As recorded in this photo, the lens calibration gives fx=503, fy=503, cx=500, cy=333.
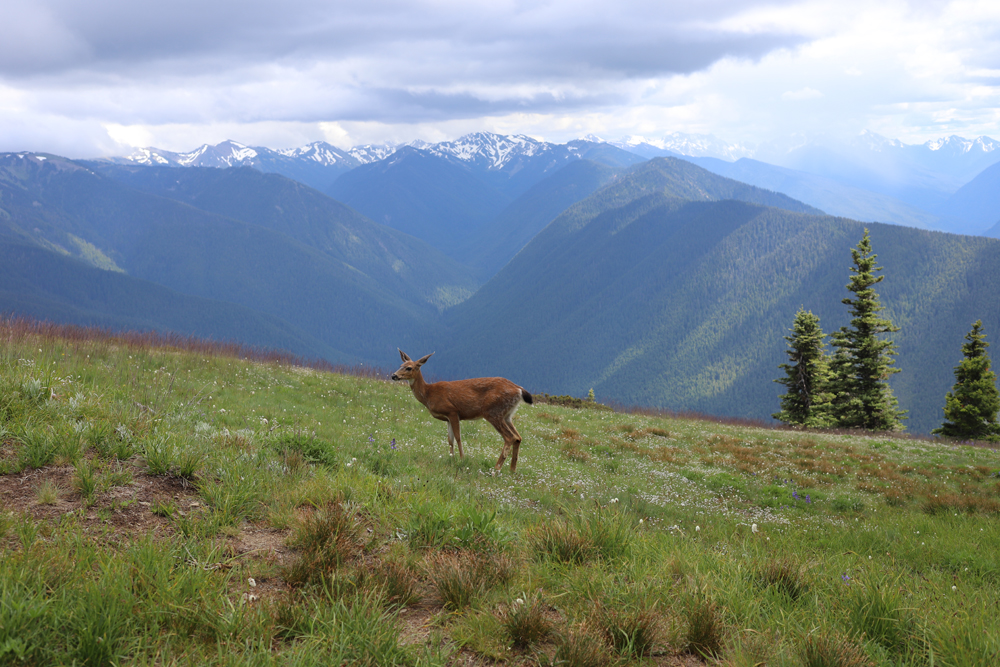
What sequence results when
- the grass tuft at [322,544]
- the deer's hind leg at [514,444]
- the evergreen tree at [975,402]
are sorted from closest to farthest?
the grass tuft at [322,544]
the deer's hind leg at [514,444]
the evergreen tree at [975,402]

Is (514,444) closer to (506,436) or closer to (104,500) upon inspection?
(506,436)

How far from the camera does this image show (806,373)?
143 ft

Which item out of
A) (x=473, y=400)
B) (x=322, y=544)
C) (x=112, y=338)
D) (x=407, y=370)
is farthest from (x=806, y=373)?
(x=112, y=338)

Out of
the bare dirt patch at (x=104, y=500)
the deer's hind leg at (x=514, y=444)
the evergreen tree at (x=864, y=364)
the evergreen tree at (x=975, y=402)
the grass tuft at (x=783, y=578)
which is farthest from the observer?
the evergreen tree at (x=864, y=364)

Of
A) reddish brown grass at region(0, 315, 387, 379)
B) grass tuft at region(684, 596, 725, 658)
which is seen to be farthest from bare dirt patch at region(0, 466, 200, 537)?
reddish brown grass at region(0, 315, 387, 379)

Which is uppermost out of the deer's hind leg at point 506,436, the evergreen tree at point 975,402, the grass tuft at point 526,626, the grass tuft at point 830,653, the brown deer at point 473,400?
the grass tuft at point 830,653

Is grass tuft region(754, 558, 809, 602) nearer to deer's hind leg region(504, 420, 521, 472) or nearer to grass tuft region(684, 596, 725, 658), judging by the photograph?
grass tuft region(684, 596, 725, 658)

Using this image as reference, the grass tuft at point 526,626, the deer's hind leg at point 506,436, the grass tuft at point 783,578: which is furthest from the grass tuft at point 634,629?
the deer's hind leg at point 506,436

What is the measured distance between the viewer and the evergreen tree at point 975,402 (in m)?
36.3

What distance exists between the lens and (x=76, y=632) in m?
3.14

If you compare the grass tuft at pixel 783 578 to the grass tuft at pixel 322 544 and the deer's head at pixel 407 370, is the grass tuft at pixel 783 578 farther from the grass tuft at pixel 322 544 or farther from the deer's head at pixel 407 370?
the deer's head at pixel 407 370

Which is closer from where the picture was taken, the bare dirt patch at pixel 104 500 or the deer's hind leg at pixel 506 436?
the bare dirt patch at pixel 104 500

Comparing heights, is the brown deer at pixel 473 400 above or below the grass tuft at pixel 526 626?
below

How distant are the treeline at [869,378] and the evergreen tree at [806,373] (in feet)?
0.27
